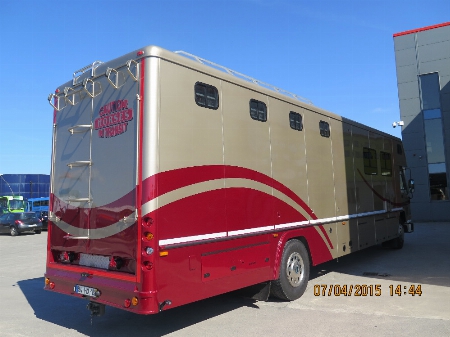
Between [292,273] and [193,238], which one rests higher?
[193,238]

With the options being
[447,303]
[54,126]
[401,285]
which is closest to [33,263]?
[54,126]

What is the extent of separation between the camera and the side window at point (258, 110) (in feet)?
19.9

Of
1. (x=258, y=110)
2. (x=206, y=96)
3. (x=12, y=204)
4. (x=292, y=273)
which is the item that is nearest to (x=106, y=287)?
(x=206, y=96)

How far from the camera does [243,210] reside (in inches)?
221

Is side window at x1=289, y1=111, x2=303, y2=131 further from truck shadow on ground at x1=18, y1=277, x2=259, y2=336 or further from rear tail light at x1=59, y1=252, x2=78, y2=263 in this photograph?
rear tail light at x1=59, y1=252, x2=78, y2=263

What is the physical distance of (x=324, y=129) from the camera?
8.02 metres

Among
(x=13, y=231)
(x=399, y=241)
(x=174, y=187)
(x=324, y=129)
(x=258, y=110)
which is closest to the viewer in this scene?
(x=174, y=187)

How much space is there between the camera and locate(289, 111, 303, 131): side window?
698 centimetres

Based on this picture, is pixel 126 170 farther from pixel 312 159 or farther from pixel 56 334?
pixel 312 159

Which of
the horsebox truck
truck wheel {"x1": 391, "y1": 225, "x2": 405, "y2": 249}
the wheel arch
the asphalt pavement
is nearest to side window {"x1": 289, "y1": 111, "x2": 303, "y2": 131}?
the horsebox truck

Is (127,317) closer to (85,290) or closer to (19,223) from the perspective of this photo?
(85,290)

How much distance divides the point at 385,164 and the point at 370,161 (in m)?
1.22

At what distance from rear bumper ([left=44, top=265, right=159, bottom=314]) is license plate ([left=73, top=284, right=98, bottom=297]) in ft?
0.12

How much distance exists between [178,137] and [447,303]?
488cm
